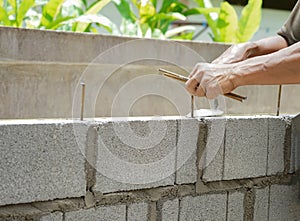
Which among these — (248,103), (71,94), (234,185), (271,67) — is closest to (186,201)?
(234,185)

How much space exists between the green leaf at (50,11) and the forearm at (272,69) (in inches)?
67.0

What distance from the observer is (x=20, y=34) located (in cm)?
239

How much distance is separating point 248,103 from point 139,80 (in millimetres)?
737

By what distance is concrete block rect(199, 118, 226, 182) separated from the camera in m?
1.65

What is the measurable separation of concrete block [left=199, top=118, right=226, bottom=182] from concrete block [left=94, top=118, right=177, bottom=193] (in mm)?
135

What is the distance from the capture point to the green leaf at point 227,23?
11.3 ft

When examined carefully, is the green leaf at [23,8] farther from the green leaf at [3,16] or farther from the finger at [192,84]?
the finger at [192,84]

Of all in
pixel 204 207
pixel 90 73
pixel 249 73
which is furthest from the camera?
pixel 90 73

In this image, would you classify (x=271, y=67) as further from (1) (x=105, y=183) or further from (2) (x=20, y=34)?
(2) (x=20, y=34)

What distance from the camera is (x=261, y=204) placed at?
1.80 metres

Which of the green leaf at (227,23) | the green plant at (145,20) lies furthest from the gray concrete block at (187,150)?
the green leaf at (227,23)

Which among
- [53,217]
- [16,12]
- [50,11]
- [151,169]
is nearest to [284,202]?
[151,169]

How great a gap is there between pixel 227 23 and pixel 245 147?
6.29 ft

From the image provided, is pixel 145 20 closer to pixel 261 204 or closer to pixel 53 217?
pixel 261 204
